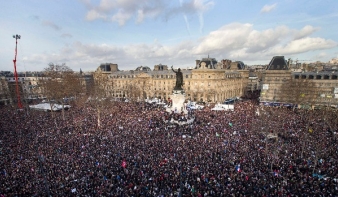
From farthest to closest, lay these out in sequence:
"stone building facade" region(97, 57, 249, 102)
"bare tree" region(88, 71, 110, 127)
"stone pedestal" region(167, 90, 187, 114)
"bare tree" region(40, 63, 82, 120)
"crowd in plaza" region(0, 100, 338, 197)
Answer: "stone building facade" region(97, 57, 249, 102) < "bare tree" region(40, 63, 82, 120) < "stone pedestal" region(167, 90, 187, 114) < "bare tree" region(88, 71, 110, 127) < "crowd in plaza" region(0, 100, 338, 197)

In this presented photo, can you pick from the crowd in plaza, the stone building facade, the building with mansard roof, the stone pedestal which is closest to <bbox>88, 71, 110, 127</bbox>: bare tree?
the crowd in plaza

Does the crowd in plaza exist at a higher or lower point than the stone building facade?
lower

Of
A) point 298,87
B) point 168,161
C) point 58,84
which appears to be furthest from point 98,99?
point 298,87

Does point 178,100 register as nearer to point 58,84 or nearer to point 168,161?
point 168,161

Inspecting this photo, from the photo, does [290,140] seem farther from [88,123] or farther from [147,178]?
[88,123]

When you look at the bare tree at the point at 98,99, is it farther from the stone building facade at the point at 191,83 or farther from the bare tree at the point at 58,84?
the stone building facade at the point at 191,83

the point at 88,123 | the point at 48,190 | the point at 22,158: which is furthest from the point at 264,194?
the point at 88,123

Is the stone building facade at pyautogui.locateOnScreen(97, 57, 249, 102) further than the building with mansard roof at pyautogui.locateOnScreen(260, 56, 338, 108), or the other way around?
the stone building facade at pyautogui.locateOnScreen(97, 57, 249, 102)

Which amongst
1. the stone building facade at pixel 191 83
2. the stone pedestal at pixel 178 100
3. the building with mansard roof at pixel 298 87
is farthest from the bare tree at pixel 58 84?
the building with mansard roof at pixel 298 87

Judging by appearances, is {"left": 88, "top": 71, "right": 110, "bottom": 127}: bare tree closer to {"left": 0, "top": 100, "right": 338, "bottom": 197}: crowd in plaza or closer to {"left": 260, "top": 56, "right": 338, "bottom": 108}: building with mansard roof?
{"left": 0, "top": 100, "right": 338, "bottom": 197}: crowd in plaza
